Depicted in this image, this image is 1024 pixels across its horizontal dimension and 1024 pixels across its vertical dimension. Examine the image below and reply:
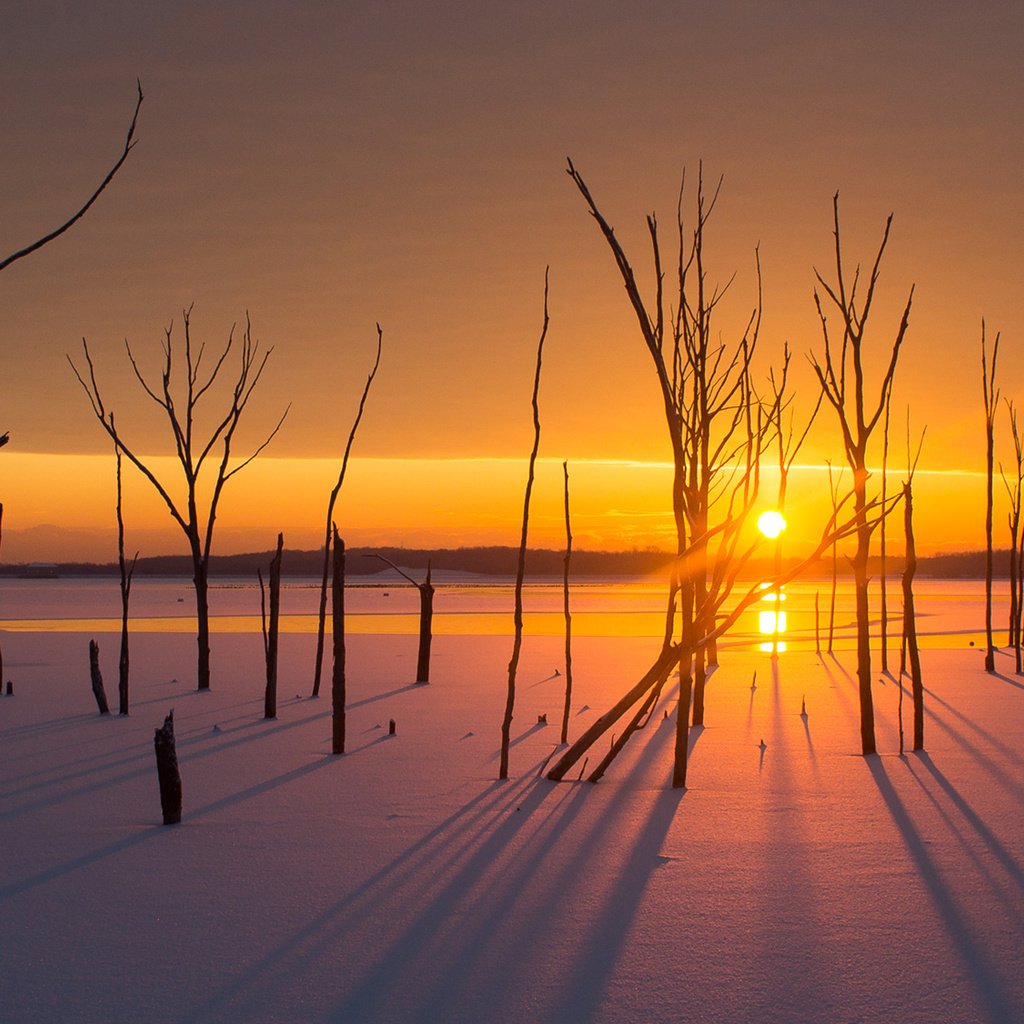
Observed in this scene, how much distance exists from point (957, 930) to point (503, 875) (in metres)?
1.79

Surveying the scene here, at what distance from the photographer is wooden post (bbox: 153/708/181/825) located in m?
5.23

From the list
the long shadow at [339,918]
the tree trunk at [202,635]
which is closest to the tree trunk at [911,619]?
the long shadow at [339,918]

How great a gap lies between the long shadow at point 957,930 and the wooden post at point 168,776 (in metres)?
3.50

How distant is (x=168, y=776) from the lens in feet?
17.3

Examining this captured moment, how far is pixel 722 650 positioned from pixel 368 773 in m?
11.4

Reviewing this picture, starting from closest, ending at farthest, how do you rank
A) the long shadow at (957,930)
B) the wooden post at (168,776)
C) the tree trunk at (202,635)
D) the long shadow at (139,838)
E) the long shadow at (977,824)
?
the long shadow at (957,930) < the long shadow at (139,838) < the long shadow at (977,824) < the wooden post at (168,776) < the tree trunk at (202,635)

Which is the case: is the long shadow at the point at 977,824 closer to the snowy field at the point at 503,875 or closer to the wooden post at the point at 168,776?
the snowy field at the point at 503,875

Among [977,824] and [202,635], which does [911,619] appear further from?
[202,635]

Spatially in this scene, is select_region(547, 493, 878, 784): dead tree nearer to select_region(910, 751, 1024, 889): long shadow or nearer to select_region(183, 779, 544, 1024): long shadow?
select_region(183, 779, 544, 1024): long shadow

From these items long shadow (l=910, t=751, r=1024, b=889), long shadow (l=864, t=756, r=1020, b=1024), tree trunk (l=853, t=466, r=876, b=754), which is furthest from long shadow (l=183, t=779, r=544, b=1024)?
tree trunk (l=853, t=466, r=876, b=754)

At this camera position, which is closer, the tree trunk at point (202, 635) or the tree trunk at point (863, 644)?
the tree trunk at point (863, 644)

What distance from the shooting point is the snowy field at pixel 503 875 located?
3.30m

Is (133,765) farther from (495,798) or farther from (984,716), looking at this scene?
(984,716)

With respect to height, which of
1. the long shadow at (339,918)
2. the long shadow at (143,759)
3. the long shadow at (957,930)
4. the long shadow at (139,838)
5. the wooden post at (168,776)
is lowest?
the long shadow at (143,759)
